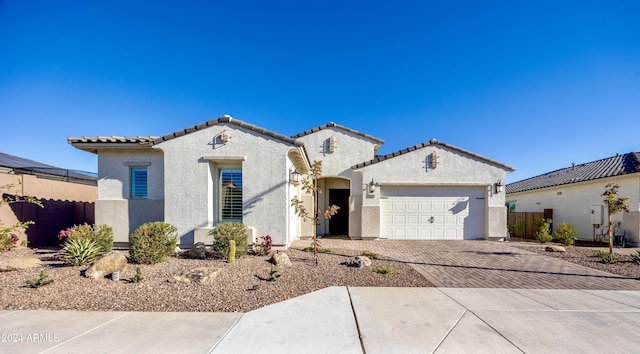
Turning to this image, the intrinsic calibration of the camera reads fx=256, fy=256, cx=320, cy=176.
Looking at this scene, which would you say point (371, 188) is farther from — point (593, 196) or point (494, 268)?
point (593, 196)

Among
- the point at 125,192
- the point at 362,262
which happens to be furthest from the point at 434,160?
the point at 125,192

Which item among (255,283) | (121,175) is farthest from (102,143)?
(255,283)

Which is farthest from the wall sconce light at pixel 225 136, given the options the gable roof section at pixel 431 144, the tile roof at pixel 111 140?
the gable roof section at pixel 431 144

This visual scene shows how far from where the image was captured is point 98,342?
3496mm

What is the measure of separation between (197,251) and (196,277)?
7.67 feet

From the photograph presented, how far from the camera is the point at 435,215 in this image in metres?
12.2

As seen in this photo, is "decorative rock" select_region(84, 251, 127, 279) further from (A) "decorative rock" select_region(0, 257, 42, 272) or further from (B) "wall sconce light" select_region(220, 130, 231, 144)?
(B) "wall sconce light" select_region(220, 130, 231, 144)

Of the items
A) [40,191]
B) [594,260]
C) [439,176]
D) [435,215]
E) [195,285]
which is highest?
[439,176]

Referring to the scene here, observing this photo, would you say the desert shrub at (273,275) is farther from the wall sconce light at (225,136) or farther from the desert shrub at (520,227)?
the desert shrub at (520,227)

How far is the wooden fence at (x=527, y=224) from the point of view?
46.2 feet

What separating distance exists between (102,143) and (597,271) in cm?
1633

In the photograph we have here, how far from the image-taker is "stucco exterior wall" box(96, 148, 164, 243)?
927 cm

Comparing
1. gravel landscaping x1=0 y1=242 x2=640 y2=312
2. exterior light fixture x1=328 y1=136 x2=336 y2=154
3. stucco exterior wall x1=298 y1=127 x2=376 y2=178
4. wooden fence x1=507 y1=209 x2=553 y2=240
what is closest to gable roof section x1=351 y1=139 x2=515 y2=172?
stucco exterior wall x1=298 y1=127 x2=376 y2=178

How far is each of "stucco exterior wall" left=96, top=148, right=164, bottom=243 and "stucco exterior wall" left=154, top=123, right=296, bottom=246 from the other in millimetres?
1046
